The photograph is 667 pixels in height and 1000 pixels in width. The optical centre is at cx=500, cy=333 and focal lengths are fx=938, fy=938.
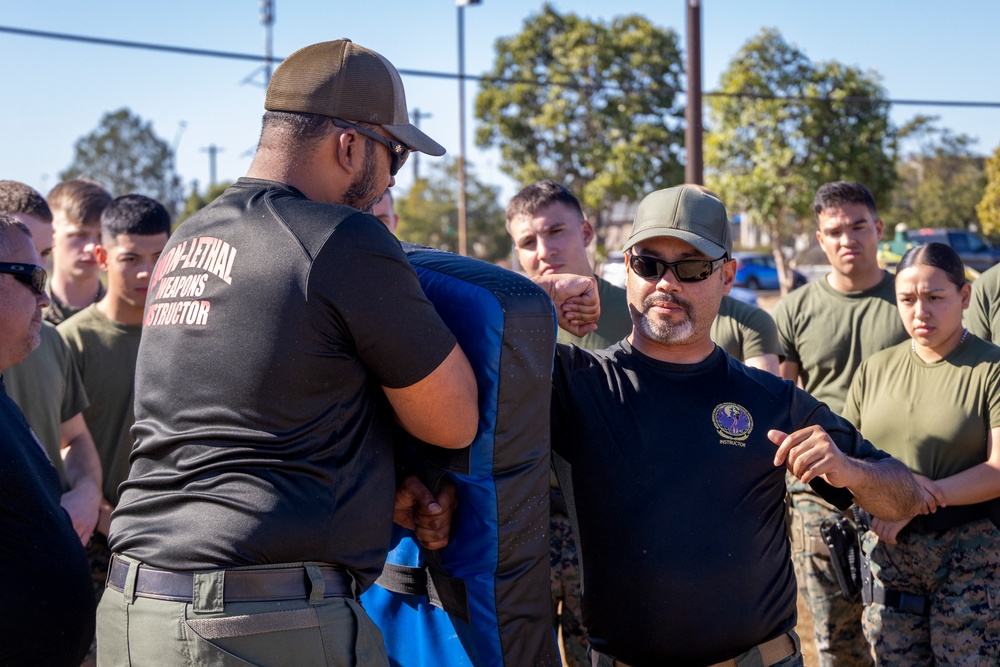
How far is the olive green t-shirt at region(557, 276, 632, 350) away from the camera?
14.0ft

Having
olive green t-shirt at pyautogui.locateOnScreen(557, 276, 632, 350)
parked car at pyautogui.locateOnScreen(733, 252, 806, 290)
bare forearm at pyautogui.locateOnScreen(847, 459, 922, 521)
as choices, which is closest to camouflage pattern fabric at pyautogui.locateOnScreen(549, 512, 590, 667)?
olive green t-shirt at pyautogui.locateOnScreen(557, 276, 632, 350)

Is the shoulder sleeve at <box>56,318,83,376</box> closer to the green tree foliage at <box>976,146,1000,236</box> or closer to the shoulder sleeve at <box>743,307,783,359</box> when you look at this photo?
the shoulder sleeve at <box>743,307,783,359</box>

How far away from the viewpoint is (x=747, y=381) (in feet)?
9.40

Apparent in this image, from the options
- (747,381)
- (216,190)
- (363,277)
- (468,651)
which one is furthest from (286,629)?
(216,190)

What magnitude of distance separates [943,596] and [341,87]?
3142 mm

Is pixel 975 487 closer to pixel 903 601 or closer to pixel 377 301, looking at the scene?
pixel 903 601

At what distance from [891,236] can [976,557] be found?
39217 mm

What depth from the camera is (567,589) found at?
4152mm

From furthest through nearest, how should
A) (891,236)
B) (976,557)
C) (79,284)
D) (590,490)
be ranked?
(891,236), (79,284), (976,557), (590,490)

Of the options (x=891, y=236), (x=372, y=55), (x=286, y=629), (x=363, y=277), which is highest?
(x=891, y=236)

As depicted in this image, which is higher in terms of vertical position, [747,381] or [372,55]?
[372,55]

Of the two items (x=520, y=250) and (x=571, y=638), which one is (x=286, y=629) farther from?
(x=520, y=250)

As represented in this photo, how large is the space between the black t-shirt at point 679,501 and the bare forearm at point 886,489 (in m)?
0.09

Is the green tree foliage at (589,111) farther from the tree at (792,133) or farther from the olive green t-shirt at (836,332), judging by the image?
the olive green t-shirt at (836,332)
